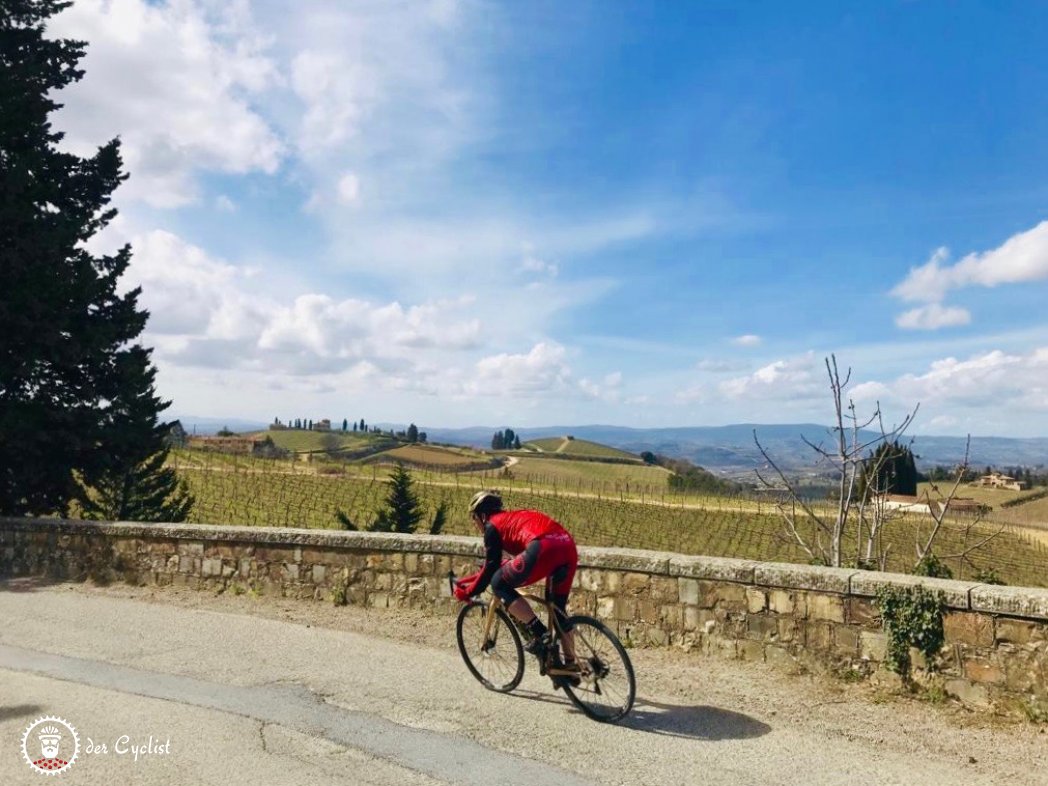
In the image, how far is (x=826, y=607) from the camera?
19.0ft

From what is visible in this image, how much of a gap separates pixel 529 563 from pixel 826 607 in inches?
95.1

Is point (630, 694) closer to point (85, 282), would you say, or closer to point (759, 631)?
point (759, 631)

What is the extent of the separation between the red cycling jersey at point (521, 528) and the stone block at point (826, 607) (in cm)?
212

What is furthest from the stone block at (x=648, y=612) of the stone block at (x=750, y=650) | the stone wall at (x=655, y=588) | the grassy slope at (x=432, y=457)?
the grassy slope at (x=432, y=457)

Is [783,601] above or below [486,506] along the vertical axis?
below

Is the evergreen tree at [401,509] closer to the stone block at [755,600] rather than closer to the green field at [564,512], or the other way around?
the green field at [564,512]

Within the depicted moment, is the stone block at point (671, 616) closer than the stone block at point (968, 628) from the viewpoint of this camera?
No

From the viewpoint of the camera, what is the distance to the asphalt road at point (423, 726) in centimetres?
426

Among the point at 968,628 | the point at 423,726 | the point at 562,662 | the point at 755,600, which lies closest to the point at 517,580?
the point at 562,662

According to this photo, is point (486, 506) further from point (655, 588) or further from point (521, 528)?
point (655, 588)

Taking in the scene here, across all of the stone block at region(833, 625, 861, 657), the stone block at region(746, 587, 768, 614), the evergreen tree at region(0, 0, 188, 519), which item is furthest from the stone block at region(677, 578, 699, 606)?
the evergreen tree at region(0, 0, 188, 519)

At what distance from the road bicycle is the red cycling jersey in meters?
0.38

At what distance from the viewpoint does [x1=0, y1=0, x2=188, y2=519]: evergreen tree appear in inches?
519

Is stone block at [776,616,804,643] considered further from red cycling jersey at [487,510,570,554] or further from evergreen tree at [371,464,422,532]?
evergreen tree at [371,464,422,532]
